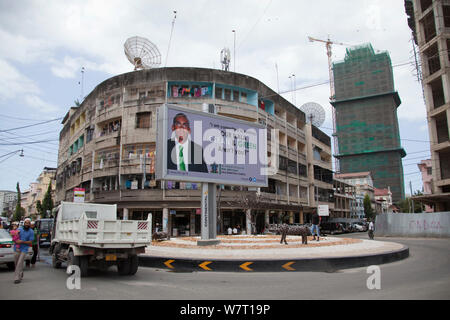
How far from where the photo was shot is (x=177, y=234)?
3559cm

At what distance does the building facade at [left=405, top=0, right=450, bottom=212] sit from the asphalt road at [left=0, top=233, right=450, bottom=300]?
3084 cm

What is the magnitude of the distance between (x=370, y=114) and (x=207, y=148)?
15771 cm

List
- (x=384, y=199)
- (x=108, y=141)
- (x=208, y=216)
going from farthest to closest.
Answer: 1. (x=384, y=199)
2. (x=108, y=141)
3. (x=208, y=216)

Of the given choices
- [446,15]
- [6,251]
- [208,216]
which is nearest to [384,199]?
[446,15]

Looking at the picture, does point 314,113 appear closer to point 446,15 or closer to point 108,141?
point 446,15

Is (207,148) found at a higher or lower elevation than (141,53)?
lower

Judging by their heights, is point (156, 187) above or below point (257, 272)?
above

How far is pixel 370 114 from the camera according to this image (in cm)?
15712

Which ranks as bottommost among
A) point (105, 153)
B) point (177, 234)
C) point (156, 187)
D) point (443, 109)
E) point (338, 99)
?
point (177, 234)

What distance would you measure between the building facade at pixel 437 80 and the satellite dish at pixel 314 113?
1911cm

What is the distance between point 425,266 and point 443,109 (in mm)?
31239

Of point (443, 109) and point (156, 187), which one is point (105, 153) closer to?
point (156, 187)
